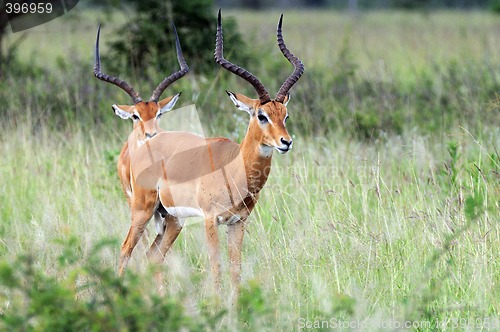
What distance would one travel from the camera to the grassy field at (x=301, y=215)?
12.8 ft

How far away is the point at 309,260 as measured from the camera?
204 inches

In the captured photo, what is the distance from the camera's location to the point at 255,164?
204 inches

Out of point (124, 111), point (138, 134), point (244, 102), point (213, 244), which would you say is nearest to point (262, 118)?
point (244, 102)

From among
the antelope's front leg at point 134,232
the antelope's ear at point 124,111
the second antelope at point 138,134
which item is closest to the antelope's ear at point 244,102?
the second antelope at point 138,134

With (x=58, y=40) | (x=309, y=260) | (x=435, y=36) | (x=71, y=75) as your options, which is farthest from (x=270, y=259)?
(x=435, y=36)

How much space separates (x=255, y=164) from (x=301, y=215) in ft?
3.66

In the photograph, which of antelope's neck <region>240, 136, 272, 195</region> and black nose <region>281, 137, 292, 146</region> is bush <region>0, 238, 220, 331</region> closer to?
black nose <region>281, 137, 292, 146</region>

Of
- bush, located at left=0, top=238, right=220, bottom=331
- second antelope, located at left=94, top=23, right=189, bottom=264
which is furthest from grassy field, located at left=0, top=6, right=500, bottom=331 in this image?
second antelope, located at left=94, top=23, right=189, bottom=264

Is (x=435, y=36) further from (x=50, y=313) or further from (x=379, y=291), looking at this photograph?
(x=50, y=313)

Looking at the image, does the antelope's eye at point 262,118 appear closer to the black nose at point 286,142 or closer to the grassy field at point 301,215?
the black nose at point 286,142

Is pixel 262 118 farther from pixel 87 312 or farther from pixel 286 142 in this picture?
pixel 87 312

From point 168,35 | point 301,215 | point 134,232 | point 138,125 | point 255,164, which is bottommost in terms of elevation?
point 168,35

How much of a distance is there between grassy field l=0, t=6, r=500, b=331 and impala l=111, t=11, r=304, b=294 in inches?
7.8

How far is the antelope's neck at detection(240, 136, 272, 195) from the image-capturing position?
5156 mm
